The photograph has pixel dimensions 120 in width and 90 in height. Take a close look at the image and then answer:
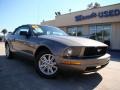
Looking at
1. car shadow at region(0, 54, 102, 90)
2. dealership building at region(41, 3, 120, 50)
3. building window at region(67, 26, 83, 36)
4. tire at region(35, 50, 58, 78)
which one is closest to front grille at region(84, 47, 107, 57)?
car shadow at region(0, 54, 102, 90)

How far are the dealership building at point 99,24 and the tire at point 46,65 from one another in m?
13.5

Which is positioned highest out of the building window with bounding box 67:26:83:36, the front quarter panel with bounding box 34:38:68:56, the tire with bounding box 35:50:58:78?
the building window with bounding box 67:26:83:36

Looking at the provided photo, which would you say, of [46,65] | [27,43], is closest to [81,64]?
[46,65]

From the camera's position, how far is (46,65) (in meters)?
4.63

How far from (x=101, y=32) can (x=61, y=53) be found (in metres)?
15.4

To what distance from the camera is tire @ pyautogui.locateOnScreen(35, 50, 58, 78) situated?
4.41m

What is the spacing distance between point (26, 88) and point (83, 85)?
135 cm

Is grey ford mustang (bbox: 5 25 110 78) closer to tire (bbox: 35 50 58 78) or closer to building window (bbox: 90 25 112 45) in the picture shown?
tire (bbox: 35 50 58 78)

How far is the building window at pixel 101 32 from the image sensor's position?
18016mm

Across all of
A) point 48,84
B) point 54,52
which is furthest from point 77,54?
point 48,84

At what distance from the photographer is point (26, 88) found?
3771 mm

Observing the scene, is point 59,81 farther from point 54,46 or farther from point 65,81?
point 54,46

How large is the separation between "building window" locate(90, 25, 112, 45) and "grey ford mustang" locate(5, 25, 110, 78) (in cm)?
1357

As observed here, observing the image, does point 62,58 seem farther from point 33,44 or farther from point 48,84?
point 33,44
